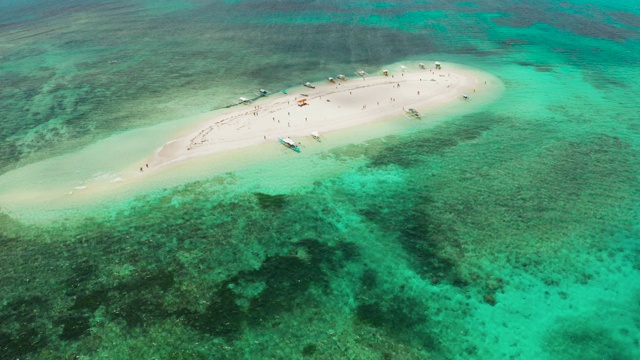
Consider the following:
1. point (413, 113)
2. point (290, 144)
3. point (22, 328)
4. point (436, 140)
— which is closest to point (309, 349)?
point (22, 328)

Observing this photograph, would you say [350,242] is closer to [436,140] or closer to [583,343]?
[583,343]

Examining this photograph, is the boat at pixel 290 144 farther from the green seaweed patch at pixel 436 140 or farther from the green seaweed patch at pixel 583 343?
the green seaweed patch at pixel 583 343

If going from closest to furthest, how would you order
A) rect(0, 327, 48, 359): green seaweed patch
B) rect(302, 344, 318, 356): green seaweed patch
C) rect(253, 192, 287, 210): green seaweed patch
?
rect(0, 327, 48, 359): green seaweed patch, rect(302, 344, 318, 356): green seaweed patch, rect(253, 192, 287, 210): green seaweed patch

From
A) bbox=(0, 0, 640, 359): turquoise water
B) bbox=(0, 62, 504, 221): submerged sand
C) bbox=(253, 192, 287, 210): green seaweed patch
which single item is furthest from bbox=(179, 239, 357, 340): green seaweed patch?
bbox=(0, 62, 504, 221): submerged sand

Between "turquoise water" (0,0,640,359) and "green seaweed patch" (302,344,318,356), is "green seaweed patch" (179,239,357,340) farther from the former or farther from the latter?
"green seaweed patch" (302,344,318,356)

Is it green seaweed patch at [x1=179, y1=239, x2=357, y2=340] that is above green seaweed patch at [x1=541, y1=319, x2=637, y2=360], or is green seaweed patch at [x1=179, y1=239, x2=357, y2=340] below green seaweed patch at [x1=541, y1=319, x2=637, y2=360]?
above

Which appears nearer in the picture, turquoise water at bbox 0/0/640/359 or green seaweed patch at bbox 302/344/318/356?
green seaweed patch at bbox 302/344/318/356
